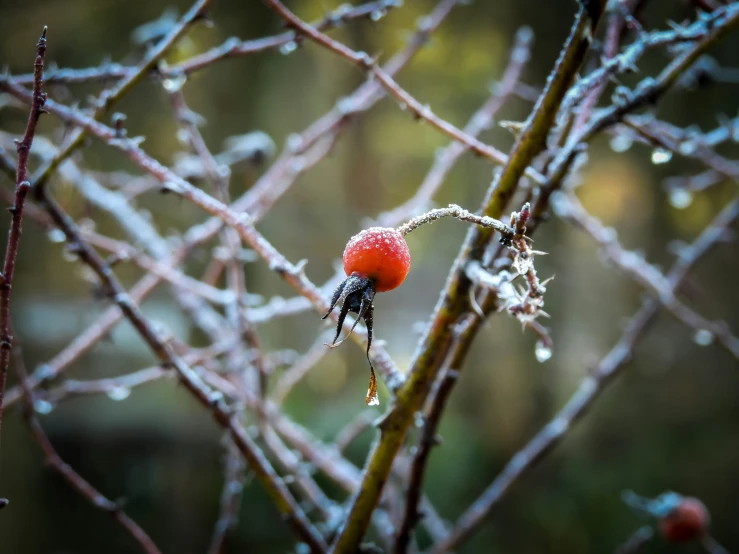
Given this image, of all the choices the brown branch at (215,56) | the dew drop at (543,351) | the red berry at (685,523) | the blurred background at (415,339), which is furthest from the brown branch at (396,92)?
the blurred background at (415,339)

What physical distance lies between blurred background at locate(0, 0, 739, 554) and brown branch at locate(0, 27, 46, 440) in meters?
1.47

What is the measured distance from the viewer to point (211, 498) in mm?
2090

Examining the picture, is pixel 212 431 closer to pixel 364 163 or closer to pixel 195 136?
pixel 364 163

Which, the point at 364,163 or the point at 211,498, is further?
the point at 364,163

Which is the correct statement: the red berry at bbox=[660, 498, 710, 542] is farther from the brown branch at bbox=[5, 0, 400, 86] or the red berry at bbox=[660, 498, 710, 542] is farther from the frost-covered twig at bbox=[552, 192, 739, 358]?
the brown branch at bbox=[5, 0, 400, 86]

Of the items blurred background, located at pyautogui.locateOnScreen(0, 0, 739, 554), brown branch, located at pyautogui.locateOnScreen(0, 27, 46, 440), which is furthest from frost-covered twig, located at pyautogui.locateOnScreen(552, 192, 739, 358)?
blurred background, located at pyautogui.locateOnScreen(0, 0, 739, 554)

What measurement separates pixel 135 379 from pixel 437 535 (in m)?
0.45

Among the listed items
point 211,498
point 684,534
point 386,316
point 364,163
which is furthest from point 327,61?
point 684,534

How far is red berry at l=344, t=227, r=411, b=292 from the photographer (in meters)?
0.27

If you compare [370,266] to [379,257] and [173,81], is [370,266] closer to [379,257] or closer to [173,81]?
[379,257]

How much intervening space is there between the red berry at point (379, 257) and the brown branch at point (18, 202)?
0.17 meters

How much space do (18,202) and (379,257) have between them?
195 millimetres

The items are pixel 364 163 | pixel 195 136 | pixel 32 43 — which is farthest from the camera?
pixel 364 163

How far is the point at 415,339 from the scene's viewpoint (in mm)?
2178
